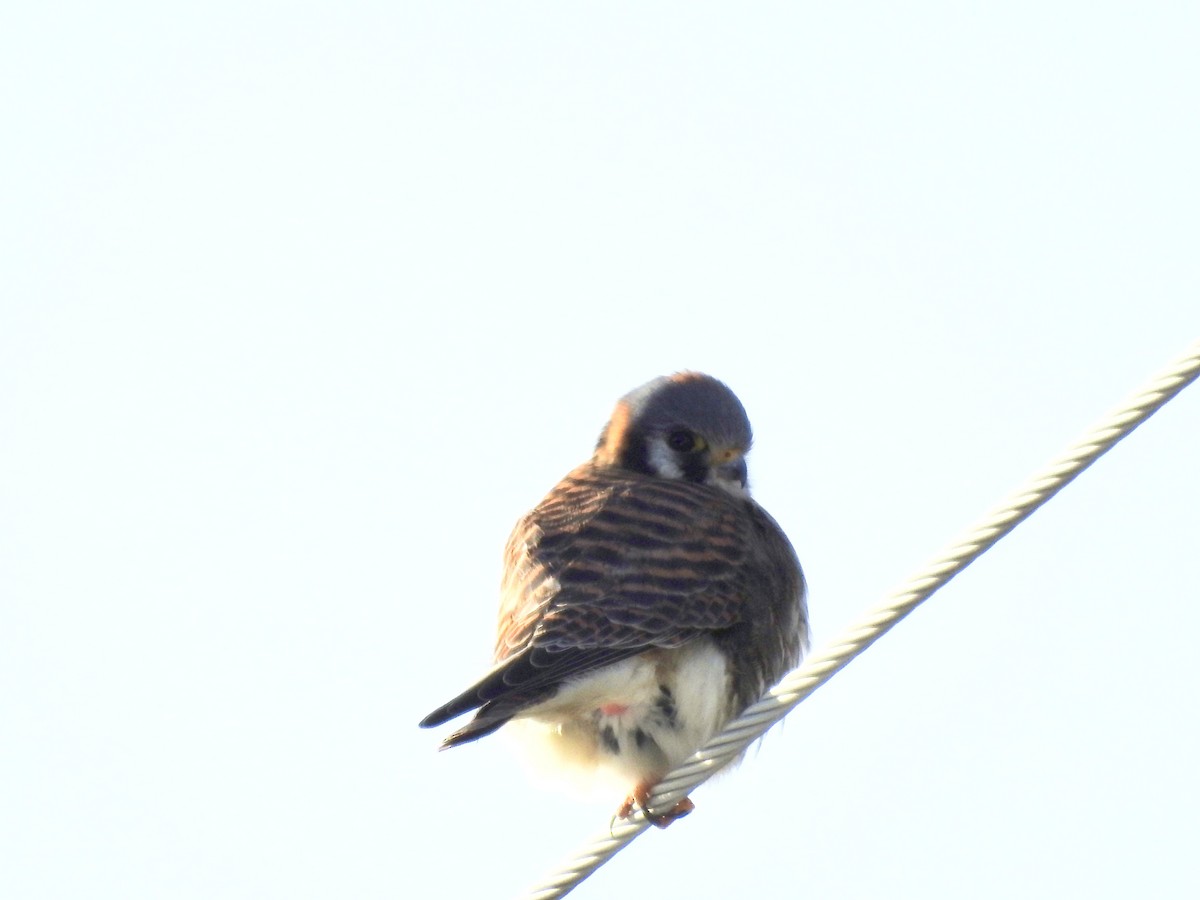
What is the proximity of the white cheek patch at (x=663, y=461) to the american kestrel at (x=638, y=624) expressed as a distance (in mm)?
286

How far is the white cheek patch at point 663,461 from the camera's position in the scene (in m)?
6.66

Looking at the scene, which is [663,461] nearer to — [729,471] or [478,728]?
[729,471]

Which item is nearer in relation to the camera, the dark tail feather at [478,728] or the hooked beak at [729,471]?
the dark tail feather at [478,728]

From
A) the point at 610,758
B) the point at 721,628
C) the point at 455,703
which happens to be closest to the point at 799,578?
the point at 721,628

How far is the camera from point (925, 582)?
4.01m

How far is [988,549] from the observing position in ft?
13.2

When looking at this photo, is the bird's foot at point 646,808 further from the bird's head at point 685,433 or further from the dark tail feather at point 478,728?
the bird's head at point 685,433

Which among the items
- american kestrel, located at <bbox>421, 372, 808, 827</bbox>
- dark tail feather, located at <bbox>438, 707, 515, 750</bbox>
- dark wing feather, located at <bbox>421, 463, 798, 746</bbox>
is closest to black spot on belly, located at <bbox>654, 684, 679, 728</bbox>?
american kestrel, located at <bbox>421, 372, 808, 827</bbox>

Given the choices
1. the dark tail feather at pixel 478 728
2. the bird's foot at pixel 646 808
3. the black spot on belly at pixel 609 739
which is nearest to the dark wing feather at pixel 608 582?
the dark tail feather at pixel 478 728

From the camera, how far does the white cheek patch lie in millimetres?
6664

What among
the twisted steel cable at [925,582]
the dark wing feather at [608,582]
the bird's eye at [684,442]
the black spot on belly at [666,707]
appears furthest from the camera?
the bird's eye at [684,442]

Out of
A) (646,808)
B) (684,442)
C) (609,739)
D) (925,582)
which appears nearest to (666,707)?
(609,739)

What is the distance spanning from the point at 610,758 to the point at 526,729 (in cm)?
30

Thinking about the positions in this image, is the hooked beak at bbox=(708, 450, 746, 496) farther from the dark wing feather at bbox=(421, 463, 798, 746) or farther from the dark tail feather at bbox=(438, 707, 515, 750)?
the dark tail feather at bbox=(438, 707, 515, 750)
